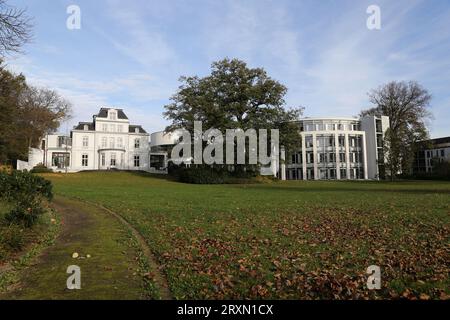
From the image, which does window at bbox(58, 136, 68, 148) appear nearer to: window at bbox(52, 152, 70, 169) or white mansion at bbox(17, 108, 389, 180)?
white mansion at bbox(17, 108, 389, 180)

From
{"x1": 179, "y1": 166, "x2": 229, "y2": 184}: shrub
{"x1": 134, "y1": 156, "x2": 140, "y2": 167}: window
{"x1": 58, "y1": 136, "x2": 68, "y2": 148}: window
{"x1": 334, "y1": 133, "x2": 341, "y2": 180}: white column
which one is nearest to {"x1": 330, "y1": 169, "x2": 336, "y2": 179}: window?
{"x1": 334, "y1": 133, "x2": 341, "y2": 180}: white column

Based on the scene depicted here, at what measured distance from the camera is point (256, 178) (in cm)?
4494

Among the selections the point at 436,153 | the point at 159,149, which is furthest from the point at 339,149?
the point at 436,153

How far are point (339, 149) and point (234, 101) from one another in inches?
1620

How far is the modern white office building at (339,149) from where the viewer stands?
78188mm

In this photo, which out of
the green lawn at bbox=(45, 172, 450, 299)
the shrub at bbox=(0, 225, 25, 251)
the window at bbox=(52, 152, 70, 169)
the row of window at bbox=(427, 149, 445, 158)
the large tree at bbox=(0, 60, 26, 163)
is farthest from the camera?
the row of window at bbox=(427, 149, 445, 158)

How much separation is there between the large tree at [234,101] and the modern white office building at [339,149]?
3344 cm

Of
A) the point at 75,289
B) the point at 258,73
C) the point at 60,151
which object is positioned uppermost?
the point at 258,73

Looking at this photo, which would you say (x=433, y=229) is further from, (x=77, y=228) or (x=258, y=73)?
(x=258, y=73)

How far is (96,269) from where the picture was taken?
6402mm

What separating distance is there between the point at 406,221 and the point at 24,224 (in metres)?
11.5

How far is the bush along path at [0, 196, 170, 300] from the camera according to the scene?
17.3 ft

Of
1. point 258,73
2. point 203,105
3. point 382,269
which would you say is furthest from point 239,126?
point 382,269

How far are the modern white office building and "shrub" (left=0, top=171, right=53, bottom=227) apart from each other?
67.4 meters
